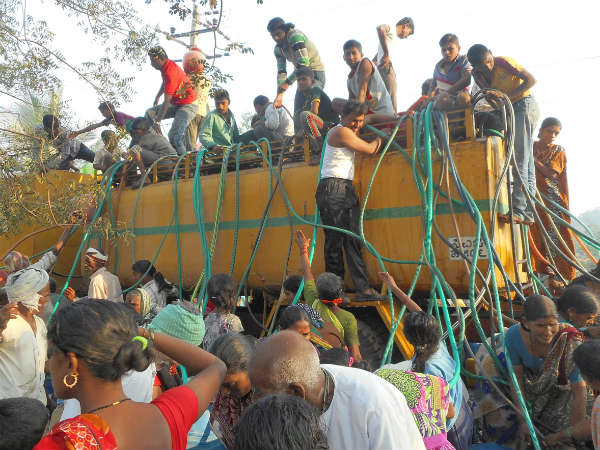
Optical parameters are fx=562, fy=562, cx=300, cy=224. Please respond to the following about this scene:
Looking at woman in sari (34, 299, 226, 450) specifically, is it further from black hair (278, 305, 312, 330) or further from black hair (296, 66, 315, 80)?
black hair (296, 66, 315, 80)

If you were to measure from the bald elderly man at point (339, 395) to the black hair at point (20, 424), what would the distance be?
2.76ft

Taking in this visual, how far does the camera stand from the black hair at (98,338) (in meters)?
1.70

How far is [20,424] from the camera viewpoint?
6.57 feet

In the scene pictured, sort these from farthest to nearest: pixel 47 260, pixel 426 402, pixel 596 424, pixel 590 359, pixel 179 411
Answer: pixel 47 260 < pixel 590 359 < pixel 426 402 < pixel 596 424 < pixel 179 411

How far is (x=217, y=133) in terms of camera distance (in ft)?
23.4

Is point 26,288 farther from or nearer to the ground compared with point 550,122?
nearer to the ground

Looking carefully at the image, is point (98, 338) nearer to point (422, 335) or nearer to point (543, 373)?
point (422, 335)

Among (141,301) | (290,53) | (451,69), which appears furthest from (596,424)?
(290,53)

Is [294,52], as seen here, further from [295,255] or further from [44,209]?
[44,209]

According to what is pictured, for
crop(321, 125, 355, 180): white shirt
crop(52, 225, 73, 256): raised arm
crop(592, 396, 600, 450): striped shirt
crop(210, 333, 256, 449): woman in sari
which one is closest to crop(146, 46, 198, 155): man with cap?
crop(52, 225, 73, 256): raised arm

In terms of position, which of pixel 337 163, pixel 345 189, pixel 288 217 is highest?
pixel 337 163

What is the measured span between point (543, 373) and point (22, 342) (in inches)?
121

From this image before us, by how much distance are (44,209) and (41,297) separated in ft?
6.70

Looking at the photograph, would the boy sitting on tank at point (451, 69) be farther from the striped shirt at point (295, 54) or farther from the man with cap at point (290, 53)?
the striped shirt at point (295, 54)
